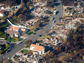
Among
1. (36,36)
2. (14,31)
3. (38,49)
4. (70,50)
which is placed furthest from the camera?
(14,31)

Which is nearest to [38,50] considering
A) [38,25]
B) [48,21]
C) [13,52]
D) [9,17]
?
[13,52]

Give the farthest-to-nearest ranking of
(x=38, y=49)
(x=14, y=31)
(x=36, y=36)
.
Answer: (x=14, y=31) < (x=36, y=36) < (x=38, y=49)

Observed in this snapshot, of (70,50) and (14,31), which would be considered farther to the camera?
(14,31)

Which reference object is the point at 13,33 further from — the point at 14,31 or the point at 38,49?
the point at 38,49

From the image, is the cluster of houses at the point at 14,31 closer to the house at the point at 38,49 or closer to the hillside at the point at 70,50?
the house at the point at 38,49

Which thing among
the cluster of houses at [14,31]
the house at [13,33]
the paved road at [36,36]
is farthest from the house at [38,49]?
the cluster of houses at [14,31]

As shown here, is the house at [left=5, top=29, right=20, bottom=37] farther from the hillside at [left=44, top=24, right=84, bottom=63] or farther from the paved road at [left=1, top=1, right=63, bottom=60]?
the hillside at [left=44, top=24, right=84, bottom=63]

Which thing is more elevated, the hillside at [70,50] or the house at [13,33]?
the house at [13,33]

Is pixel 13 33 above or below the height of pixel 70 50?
above

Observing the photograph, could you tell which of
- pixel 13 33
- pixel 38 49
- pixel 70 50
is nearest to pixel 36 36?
pixel 13 33

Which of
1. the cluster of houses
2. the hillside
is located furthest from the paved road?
the hillside

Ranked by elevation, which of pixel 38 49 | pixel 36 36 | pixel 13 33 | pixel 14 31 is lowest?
pixel 38 49
